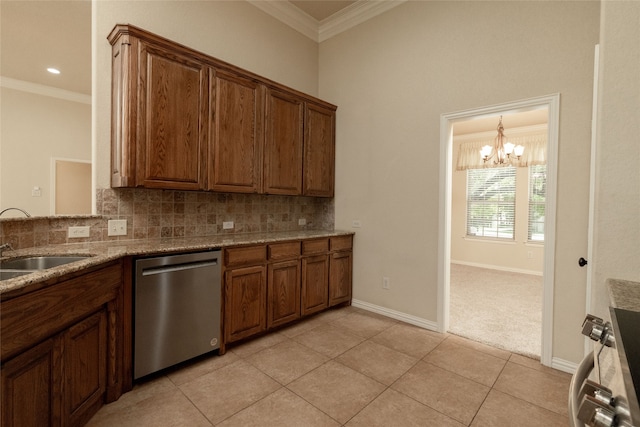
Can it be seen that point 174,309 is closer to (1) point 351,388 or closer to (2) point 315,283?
(1) point 351,388

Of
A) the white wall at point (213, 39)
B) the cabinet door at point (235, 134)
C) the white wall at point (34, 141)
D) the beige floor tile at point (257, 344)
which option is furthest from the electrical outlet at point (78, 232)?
the white wall at point (34, 141)

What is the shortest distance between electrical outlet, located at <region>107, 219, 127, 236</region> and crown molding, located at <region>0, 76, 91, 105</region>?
330cm

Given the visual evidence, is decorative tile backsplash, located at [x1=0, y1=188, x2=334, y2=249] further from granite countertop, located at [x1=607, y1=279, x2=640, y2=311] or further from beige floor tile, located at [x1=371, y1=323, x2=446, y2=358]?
granite countertop, located at [x1=607, y1=279, x2=640, y2=311]

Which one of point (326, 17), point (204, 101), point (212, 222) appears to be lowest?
point (212, 222)

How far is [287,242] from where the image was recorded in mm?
2910

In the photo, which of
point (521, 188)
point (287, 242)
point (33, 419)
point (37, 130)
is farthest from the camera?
point (521, 188)

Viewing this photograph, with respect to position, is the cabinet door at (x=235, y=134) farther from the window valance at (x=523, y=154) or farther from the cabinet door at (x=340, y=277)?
the window valance at (x=523, y=154)

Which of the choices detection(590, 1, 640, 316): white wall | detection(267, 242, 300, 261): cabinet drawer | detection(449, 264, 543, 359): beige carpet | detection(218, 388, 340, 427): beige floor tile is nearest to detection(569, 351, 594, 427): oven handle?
detection(590, 1, 640, 316): white wall

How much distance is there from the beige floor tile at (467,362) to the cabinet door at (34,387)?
7.94ft

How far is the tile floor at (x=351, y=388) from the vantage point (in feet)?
5.67

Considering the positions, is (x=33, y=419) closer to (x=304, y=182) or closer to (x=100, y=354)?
(x=100, y=354)

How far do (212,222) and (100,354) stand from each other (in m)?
1.51

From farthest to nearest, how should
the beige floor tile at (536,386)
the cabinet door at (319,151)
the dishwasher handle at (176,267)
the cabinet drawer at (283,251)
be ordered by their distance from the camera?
the cabinet door at (319,151) < the cabinet drawer at (283,251) < the dishwasher handle at (176,267) < the beige floor tile at (536,386)

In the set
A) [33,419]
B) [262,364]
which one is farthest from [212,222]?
[33,419]
